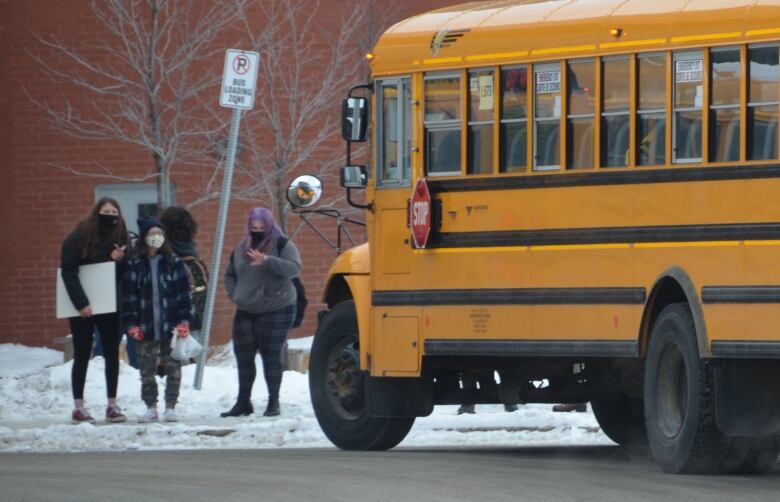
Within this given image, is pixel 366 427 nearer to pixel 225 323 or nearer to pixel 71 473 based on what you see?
pixel 71 473

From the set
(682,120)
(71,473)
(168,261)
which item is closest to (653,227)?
(682,120)

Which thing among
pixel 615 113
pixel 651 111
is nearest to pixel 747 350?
pixel 651 111

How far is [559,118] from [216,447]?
3.58m

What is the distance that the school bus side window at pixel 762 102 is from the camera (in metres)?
10.6

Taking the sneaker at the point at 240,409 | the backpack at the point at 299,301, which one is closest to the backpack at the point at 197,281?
the backpack at the point at 299,301

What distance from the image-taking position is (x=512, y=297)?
12.2 metres

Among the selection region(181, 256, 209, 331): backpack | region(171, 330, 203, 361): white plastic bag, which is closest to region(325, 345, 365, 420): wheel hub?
region(171, 330, 203, 361): white plastic bag

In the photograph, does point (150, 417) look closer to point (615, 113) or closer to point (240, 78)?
point (240, 78)

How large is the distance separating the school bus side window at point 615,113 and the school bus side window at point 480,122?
947mm

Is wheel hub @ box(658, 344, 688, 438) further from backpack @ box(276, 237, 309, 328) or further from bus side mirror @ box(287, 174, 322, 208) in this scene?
backpack @ box(276, 237, 309, 328)

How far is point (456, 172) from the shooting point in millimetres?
12562

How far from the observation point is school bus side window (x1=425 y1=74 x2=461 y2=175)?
1263 cm

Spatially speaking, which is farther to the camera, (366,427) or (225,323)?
(225,323)

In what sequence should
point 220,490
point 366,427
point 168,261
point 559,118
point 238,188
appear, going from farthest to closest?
point 238,188
point 168,261
point 366,427
point 559,118
point 220,490
